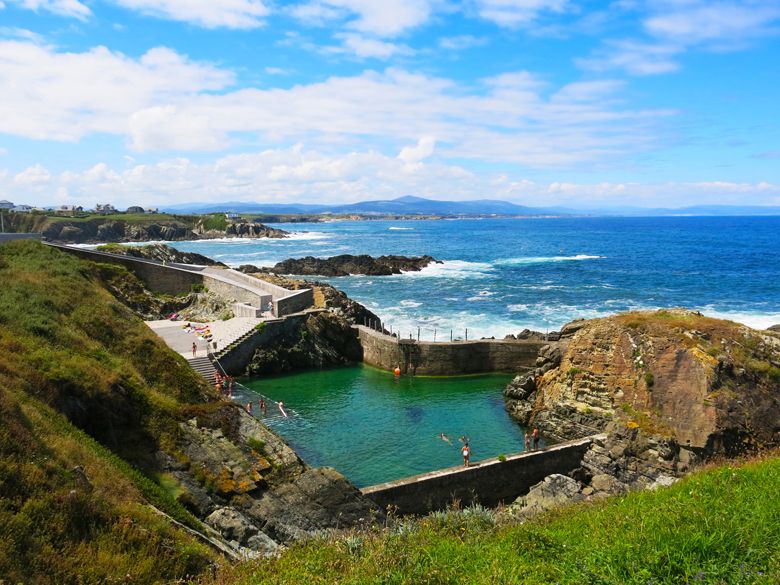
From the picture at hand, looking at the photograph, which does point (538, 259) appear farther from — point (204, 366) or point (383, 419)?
point (204, 366)

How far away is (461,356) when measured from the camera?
101 ft

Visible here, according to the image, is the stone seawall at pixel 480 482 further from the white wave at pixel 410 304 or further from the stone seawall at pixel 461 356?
the white wave at pixel 410 304

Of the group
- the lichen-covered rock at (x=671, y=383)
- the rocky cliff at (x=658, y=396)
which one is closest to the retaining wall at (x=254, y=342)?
the rocky cliff at (x=658, y=396)

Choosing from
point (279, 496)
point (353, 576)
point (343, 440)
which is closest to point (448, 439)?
point (343, 440)

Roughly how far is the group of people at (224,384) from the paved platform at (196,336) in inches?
78.7

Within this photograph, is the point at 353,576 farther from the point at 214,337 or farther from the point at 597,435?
the point at 214,337

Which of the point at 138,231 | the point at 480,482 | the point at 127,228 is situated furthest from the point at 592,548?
the point at 127,228

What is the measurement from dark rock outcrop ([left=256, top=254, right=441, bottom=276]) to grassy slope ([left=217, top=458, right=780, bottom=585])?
207 ft

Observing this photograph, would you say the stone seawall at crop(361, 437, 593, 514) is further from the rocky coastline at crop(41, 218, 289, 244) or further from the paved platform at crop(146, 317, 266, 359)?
the rocky coastline at crop(41, 218, 289, 244)

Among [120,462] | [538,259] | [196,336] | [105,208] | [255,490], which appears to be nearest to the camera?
[120,462]

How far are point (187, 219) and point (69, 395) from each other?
157816 mm

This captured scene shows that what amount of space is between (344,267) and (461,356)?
45.2 metres

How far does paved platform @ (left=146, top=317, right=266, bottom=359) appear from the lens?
2816 centimetres

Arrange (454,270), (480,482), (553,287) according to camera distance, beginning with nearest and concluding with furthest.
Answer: (480,482), (553,287), (454,270)
